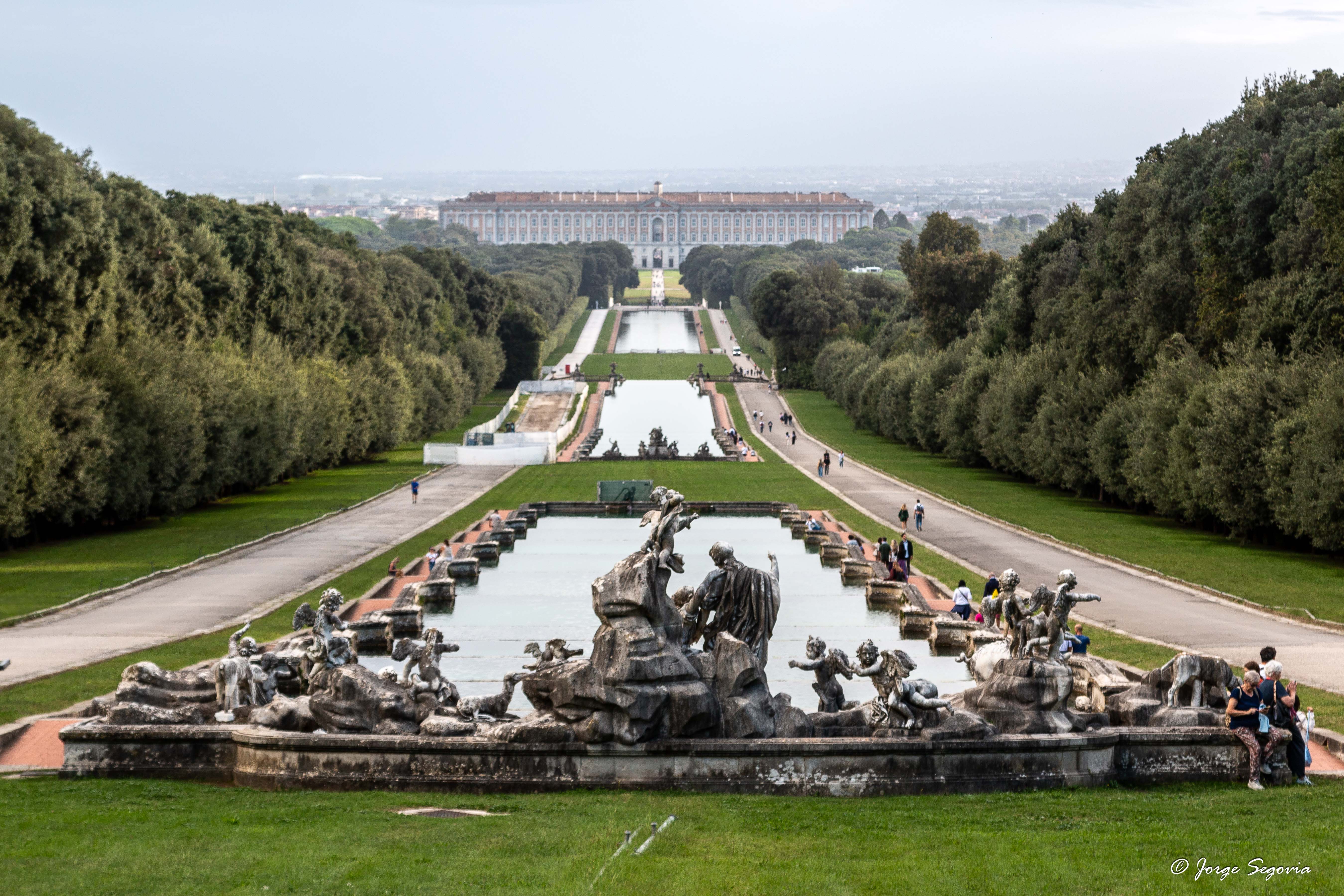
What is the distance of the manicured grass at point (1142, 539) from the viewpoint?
34156 millimetres

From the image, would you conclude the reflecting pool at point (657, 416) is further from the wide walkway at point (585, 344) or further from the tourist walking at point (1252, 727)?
the tourist walking at point (1252, 727)

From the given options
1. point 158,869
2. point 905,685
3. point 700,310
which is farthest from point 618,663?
point 700,310

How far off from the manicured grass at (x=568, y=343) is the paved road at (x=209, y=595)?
84.5 m

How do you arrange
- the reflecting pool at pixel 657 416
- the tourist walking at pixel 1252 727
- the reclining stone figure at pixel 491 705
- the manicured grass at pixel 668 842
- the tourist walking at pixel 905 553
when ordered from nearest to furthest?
the manicured grass at pixel 668 842 → the tourist walking at pixel 1252 727 → the reclining stone figure at pixel 491 705 → the tourist walking at pixel 905 553 → the reflecting pool at pixel 657 416

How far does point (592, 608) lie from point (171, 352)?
1248 inches

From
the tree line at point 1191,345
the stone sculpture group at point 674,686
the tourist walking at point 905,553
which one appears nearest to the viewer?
the stone sculpture group at point 674,686

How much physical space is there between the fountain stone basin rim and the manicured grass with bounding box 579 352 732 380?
104m

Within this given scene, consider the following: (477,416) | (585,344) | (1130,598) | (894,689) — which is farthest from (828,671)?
(585,344)

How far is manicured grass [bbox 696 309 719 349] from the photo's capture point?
15275 cm

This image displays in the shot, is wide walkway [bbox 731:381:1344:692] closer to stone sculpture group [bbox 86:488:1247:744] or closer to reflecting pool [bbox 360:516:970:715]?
reflecting pool [bbox 360:516:970:715]

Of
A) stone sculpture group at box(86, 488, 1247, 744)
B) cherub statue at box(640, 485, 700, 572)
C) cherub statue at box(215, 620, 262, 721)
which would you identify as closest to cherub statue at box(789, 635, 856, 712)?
stone sculpture group at box(86, 488, 1247, 744)

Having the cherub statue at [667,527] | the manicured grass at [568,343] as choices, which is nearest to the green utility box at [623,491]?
the cherub statue at [667,527]

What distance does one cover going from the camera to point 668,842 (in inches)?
510

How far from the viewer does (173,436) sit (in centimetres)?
4925
